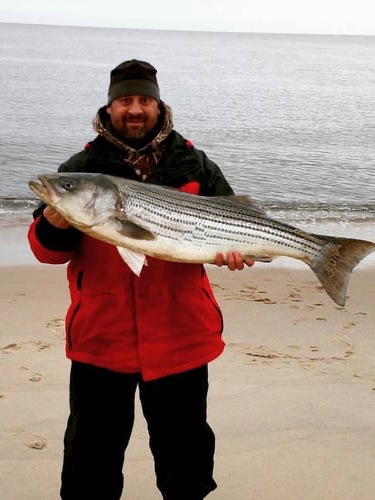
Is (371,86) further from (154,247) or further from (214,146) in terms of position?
(154,247)

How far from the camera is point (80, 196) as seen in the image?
11.0ft

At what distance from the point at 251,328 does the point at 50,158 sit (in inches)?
662

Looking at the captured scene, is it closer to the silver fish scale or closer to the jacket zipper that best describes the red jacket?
the jacket zipper

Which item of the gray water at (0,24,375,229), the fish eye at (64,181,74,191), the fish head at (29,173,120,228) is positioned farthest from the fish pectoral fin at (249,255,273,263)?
the gray water at (0,24,375,229)

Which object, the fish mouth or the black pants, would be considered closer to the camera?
the fish mouth

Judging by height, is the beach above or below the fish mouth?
below

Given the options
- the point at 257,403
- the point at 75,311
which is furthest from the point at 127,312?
the point at 257,403

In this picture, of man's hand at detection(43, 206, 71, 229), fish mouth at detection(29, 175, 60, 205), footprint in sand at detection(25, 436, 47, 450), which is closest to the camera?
fish mouth at detection(29, 175, 60, 205)

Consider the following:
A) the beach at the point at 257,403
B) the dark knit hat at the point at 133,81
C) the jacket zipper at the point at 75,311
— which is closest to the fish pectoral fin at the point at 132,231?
the jacket zipper at the point at 75,311

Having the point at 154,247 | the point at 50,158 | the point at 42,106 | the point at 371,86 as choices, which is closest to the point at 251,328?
the point at 154,247

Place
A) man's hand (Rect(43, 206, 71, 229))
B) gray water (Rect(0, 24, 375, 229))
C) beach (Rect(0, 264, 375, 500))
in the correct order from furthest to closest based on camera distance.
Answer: gray water (Rect(0, 24, 375, 229)) < beach (Rect(0, 264, 375, 500)) < man's hand (Rect(43, 206, 71, 229))

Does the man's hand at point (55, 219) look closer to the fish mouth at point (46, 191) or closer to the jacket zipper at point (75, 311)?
the fish mouth at point (46, 191)

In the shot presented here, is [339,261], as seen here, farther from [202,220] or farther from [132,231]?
[132,231]

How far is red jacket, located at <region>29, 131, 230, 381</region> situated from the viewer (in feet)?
11.7
